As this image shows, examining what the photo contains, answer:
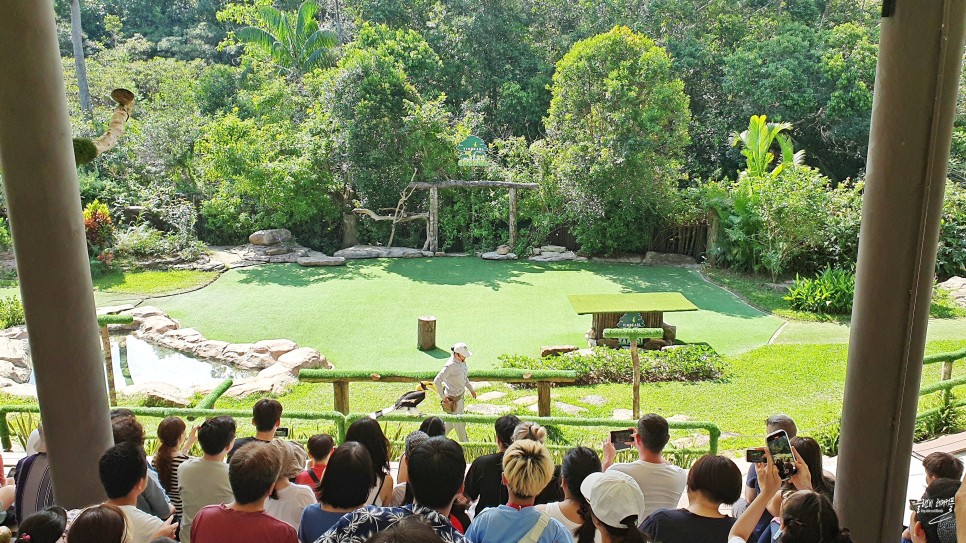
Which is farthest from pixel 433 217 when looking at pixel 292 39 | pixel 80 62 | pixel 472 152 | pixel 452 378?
pixel 80 62

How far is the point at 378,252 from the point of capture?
18.8 metres

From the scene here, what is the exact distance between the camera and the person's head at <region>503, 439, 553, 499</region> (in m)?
3.18

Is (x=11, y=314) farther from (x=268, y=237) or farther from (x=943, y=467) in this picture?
(x=943, y=467)

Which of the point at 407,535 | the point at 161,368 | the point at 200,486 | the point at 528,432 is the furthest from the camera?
the point at 161,368

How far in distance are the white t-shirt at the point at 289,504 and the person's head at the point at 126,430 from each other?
1.09 m

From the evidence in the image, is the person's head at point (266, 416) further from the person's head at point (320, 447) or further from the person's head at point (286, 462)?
the person's head at point (320, 447)

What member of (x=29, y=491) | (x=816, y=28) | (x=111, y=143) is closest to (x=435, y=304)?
(x=111, y=143)

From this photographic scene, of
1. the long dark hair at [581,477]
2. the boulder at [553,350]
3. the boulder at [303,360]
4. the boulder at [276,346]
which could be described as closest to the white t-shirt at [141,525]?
the long dark hair at [581,477]

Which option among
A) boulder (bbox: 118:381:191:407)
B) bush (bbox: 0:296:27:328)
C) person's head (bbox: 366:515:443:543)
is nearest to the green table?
boulder (bbox: 118:381:191:407)

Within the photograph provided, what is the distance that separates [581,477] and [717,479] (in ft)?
1.80

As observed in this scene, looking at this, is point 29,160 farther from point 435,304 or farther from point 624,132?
point 624,132

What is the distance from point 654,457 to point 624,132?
1458 centimetres

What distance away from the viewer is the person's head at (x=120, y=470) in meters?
3.49

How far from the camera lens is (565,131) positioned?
18.7 metres
